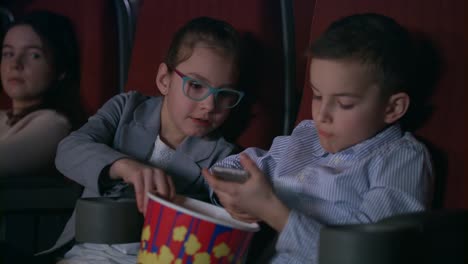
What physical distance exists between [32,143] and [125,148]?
0.52 metres

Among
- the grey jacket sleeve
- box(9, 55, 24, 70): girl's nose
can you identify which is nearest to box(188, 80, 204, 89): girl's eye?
the grey jacket sleeve

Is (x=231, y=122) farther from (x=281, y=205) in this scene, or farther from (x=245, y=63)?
(x=281, y=205)

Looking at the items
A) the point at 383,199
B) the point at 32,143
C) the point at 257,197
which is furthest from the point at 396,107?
the point at 32,143

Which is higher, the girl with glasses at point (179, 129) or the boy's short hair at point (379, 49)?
the boy's short hair at point (379, 49)

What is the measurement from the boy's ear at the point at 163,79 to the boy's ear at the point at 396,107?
0.66 meters

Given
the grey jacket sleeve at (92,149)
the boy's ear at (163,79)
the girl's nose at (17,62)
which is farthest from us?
the girl's nose at (17,62)

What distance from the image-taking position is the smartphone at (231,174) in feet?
4.07

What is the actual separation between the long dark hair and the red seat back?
1.18m

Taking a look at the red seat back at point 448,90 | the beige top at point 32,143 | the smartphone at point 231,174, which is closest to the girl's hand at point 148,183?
the smartphone at point 231,174

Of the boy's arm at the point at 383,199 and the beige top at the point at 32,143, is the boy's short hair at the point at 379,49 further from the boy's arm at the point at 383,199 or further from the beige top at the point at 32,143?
the beige top at the point at 32,143

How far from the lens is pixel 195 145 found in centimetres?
165

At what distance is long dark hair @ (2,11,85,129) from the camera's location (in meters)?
Answer: 2.17

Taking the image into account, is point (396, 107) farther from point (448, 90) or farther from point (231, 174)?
point (231, 174)

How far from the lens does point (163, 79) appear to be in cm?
175
